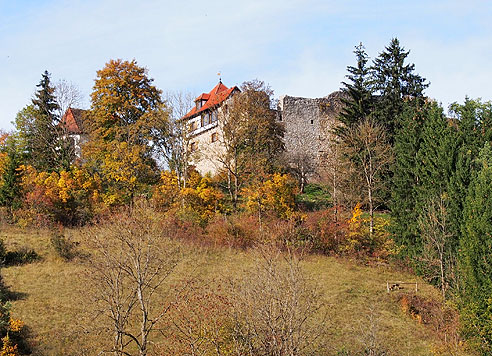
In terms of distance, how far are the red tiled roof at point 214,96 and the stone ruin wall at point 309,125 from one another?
228 inches

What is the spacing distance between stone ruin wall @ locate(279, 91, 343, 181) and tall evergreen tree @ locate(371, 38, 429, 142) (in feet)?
17.0

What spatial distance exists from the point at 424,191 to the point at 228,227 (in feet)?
39.1

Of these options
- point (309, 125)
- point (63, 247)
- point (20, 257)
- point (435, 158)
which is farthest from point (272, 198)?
point (309, 125)

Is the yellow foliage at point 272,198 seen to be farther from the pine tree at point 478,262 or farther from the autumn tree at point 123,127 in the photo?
the pine tree at point 478,262

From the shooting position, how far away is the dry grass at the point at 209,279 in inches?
800

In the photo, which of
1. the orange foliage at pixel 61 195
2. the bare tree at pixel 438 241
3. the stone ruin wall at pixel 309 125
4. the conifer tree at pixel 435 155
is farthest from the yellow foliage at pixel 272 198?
the stone ruin wall at pixel 309 125

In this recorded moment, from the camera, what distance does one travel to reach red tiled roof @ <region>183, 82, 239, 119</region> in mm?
42750

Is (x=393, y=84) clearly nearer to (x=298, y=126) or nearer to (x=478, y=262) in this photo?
(x=298, y=126)

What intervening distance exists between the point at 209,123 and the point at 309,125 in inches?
370

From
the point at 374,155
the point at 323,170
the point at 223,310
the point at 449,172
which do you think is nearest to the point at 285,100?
the point at 323,170

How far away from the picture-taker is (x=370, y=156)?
116 feet

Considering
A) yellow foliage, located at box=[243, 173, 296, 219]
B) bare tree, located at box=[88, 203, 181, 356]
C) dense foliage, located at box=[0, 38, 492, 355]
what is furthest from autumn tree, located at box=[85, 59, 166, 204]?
bare tree, located at box=[88, 203, 181, 356]

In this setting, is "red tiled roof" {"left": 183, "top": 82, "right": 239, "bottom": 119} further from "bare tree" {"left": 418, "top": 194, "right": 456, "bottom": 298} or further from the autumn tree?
"bare tree" {"left": 418, "top": 194, "right": 456, "bottom": 298}

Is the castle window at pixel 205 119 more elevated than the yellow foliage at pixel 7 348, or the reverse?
the castle window at pixel 205 119
